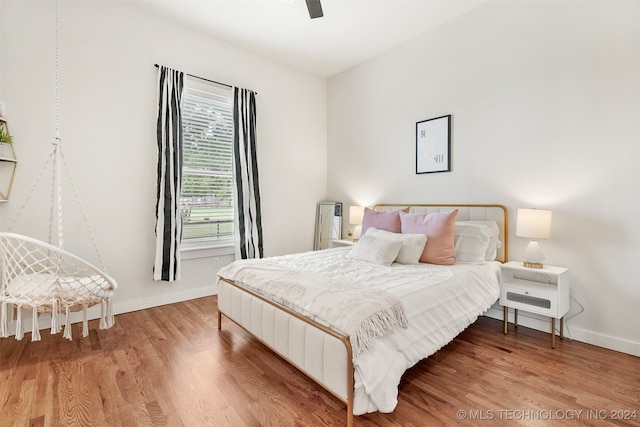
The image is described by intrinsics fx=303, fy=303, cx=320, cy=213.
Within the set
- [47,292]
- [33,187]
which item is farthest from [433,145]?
[33,187]

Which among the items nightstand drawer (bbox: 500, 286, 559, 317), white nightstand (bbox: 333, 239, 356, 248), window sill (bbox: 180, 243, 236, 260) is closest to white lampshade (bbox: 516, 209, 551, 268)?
nightstand drawer (bbox: 500, 286, 559, 317)

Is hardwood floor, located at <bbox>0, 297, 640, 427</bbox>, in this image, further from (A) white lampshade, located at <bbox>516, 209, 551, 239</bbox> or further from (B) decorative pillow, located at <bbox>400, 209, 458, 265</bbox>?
(A) white lampshade, located at <bbox>516, 209, 551, 239</bbox>

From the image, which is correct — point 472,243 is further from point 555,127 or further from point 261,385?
point 261,385

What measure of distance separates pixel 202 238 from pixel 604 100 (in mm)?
4194

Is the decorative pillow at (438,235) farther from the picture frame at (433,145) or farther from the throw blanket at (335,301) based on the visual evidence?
the throw blanket at (335,301)

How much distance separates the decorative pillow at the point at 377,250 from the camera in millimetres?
2725

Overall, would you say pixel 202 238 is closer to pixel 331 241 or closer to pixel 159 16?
pixel 331 241

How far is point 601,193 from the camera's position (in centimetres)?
244

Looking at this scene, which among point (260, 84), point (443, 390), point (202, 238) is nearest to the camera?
point (443, 390)

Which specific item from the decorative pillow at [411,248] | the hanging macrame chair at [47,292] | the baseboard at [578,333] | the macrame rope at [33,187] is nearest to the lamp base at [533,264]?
the baseboard at [578,333]

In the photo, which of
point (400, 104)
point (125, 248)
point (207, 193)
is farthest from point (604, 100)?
point (125, 248)

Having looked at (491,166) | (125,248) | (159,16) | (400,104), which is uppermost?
(159,16)

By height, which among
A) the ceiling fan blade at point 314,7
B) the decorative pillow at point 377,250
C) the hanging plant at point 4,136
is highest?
the ceiling fan blade at point 314,7

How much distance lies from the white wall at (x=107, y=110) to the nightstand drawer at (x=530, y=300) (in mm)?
3170
